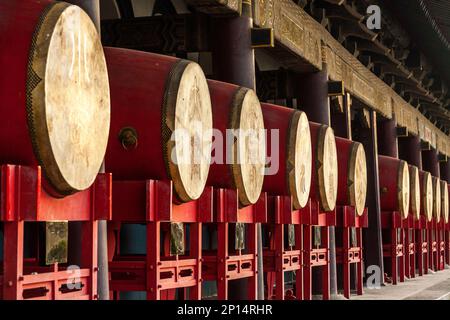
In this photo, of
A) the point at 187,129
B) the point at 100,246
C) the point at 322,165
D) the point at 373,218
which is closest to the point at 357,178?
the point at 322,165

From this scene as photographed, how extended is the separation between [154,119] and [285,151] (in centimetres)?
416

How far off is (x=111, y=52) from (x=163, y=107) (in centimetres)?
86

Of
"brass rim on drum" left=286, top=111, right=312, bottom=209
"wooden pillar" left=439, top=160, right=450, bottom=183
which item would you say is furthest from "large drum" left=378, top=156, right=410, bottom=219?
"wooden pillar" left=439, top=160, right=450, bottom=183

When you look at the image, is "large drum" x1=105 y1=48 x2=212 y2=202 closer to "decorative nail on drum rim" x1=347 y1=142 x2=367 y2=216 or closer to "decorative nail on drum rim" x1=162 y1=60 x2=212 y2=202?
"decorative nail on drum rim" x1=162 y1=60 x2=212 y2=202

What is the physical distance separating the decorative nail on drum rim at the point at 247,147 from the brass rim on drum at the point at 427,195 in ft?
48.3

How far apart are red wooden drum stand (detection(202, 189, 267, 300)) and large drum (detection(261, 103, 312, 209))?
3.55 feet

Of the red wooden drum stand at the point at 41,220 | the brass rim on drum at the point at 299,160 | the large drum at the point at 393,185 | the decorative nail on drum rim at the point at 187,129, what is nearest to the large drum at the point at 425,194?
the large drum at the point at 393,185

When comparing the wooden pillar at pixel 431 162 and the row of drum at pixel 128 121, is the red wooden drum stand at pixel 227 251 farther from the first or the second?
the wooden pillar at pixel 431 162

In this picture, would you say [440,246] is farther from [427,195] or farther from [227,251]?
[227,251]

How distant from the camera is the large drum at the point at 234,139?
9570 millimetres

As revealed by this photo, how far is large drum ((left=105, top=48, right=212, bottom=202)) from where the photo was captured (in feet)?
26.2

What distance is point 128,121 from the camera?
810 cm

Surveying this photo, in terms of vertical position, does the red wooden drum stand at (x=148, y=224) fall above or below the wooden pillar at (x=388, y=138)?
below
